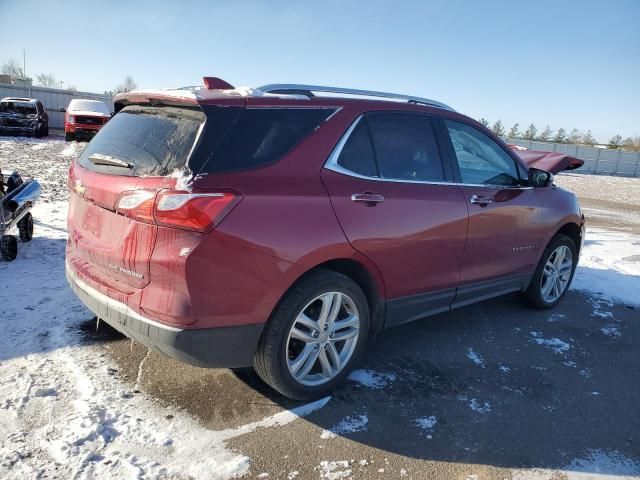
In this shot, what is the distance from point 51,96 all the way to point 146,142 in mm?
34207

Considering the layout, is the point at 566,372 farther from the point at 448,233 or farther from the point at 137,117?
the point at 137,117

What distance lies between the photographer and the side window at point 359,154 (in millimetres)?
3080

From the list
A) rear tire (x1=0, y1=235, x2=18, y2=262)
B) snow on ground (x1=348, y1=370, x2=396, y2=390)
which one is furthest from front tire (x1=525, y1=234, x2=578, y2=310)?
rear tire (x1=0, y1=235, x2=18, y2=262)

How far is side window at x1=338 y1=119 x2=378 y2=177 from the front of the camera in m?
3.08

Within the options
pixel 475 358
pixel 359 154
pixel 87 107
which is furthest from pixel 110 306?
pixel 87 107

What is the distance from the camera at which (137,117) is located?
3102mm

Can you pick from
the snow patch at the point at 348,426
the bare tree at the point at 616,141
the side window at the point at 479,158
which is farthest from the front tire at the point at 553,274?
the bare tree at the point at 616,141

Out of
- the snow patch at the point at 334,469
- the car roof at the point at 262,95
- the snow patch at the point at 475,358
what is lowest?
the snow patch at the point at 334,469

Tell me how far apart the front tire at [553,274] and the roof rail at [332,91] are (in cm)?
189

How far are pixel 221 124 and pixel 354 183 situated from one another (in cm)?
87

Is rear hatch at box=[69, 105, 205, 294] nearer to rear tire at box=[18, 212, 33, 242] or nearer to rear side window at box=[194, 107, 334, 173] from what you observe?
rear side window at box=[194, 107, 334, 173]

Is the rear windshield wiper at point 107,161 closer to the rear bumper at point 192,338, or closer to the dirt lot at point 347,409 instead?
the rear bumper at point 192,338

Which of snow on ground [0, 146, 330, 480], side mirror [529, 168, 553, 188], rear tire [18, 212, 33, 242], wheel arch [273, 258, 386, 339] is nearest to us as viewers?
snow on ground [0, 146, 330, 480]

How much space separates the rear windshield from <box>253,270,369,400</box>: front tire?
99 cm
